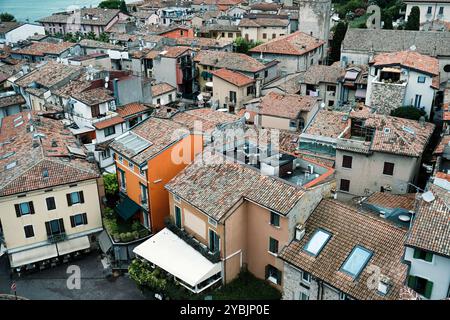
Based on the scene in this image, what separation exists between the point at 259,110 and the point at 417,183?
17.0 m

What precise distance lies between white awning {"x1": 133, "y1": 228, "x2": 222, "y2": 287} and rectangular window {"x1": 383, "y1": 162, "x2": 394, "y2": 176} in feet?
46.6

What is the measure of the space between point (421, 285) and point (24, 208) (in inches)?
934

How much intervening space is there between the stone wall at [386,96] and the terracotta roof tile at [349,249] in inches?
853

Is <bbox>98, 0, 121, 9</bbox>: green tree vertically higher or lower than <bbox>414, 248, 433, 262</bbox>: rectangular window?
higher

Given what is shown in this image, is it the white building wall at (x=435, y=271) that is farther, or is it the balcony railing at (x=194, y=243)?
the balcony railing at (x=194, y=243)

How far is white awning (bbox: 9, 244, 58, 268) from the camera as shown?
28.7 metres

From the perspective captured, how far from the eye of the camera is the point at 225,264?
79.2 ft

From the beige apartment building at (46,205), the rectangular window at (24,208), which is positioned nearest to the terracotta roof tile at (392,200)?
the beige apartment building at (46,205)

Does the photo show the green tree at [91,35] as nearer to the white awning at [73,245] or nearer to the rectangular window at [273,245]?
the white awning at [73,245]

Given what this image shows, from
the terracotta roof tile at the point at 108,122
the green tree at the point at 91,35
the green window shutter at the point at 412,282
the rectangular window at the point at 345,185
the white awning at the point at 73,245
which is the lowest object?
the white awning at the point at 73,245

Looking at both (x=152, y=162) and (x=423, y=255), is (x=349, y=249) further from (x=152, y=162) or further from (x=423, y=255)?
(x=152, y=162)

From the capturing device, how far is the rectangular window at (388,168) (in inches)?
1195


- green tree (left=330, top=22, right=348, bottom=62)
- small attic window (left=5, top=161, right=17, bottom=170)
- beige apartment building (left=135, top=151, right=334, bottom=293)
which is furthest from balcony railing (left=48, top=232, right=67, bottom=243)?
green tree (left=330, top=22, right=348, bottom=62)

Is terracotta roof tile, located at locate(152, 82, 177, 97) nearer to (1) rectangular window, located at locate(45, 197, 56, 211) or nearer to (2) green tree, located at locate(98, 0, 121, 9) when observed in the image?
(1) rectangular window, located at locate(45, 197, 56, 211)
